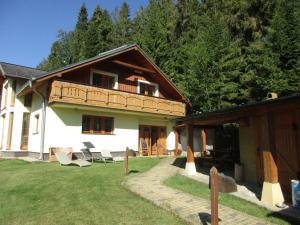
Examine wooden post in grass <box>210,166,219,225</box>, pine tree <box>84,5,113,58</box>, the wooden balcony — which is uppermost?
pine tree <box>84,5,113,58</box>

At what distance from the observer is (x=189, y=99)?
24547 mm

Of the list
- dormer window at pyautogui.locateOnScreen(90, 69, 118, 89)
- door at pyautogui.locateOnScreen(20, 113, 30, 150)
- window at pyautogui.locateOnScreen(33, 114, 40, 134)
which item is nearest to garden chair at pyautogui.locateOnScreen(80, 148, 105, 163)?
window at pyautogui.locateOnScreen(33, 114, 40, 134)

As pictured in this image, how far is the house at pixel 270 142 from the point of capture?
6875mm

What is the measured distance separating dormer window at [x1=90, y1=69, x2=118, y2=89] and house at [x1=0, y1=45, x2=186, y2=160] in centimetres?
6

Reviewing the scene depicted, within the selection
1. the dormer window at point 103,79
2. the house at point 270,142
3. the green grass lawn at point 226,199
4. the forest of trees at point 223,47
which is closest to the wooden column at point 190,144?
the house at point 270,142

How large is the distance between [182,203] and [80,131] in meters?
11.0

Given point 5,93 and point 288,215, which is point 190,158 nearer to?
point 288,215

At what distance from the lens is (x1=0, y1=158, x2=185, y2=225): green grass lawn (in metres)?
5.52

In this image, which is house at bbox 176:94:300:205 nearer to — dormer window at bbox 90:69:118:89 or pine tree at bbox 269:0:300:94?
dormer window at bbox 90:69:118:89

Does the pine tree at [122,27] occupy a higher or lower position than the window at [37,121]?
higher

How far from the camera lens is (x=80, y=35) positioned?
43.0m

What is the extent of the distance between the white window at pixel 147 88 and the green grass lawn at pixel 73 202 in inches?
470

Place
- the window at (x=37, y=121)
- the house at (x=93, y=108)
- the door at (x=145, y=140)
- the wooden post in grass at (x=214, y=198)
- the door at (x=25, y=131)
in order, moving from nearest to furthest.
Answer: the wooden post in grass at (x=214, y=198) → the house at (x=93, y=108) → the window at (x=37, y=121) → the door at (x=25, y=131) → the door at (x=145, y=140)

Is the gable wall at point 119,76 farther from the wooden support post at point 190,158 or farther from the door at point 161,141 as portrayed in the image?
the wooden support post at point 190,158
